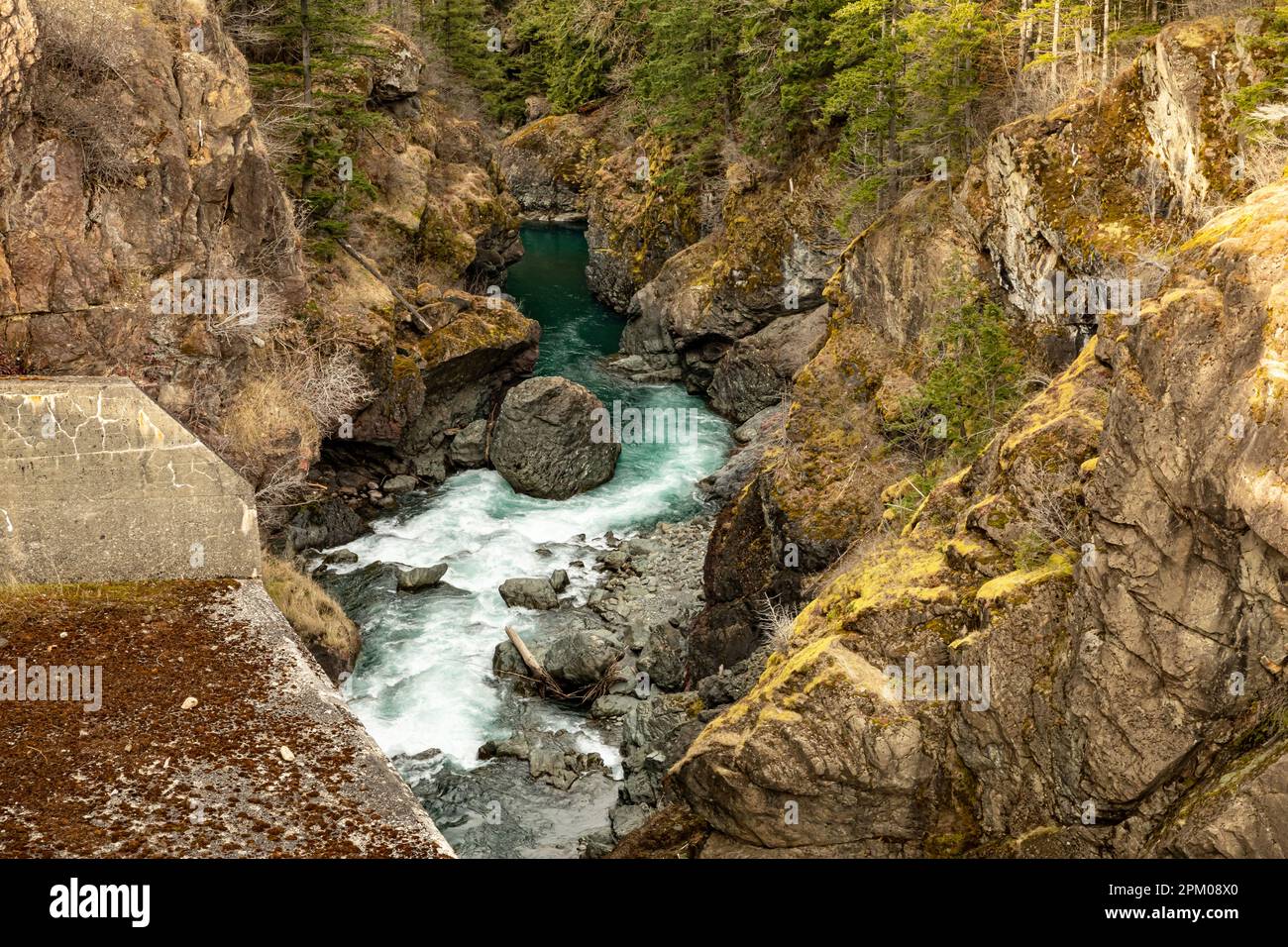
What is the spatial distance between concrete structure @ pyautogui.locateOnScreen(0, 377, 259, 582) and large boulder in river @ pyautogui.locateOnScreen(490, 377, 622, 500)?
18432mm

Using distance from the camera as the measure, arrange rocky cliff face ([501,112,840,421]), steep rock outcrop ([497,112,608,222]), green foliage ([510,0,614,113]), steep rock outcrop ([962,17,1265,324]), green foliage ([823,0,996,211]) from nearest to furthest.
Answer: steep rock outcrop ([962,17,1265,324])
green foliage ([823,0,996,211])
rocky cliff face ([501,112,840,421])
green foliage ([510,0,614,113])
steep rock outcrop ([497,112,608,222])

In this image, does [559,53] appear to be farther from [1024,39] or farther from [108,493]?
[108,493]

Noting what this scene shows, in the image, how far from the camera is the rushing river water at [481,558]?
21.1 metres

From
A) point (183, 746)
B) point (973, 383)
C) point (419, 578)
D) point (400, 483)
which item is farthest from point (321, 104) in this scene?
point (183, 746)

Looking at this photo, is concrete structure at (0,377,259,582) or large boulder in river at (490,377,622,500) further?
large boulder in river at (490,377,622,500)

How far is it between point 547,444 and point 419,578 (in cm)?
676

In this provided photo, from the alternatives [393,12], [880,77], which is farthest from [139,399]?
[393,12]

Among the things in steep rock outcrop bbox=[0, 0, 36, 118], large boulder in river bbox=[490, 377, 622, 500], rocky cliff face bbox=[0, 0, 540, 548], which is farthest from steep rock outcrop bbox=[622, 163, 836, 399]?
steep rock outcrop bbox=[0, 0, 36, 118]

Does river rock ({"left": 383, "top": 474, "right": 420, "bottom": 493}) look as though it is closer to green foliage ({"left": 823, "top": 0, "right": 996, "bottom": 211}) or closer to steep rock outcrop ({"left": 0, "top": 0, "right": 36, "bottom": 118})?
steep rock outcrop ({"left": 0, "top": 0, "right": 36, "bottom": 118})

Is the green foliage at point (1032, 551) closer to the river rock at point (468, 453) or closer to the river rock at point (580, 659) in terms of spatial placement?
the river rock at point (580, 659)

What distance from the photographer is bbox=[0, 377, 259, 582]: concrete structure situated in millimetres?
11109

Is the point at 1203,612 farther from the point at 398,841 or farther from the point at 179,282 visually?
the point at 179,282

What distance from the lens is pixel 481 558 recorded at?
2698 centimetres

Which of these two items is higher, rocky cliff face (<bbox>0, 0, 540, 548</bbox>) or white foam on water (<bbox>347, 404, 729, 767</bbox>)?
rocky cliff face (<bbox>0, 0, 540, 548</bbox>)
